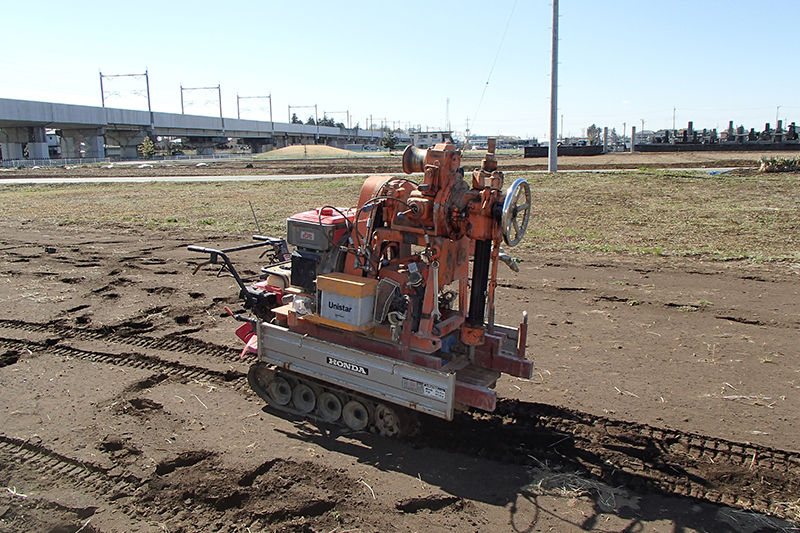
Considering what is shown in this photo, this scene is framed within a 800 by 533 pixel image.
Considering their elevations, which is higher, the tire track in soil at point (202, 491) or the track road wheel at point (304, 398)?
the track road wheel at point (304, 398)

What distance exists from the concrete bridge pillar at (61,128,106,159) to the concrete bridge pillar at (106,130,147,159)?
6.26 m

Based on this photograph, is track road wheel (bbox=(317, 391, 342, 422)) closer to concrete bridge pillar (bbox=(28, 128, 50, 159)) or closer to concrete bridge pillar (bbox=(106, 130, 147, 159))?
concrete bridge pillar (bbox=(28, 128, 50, 159))

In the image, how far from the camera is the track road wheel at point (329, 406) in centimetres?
604

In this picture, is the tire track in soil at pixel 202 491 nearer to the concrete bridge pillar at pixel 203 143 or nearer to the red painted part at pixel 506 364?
the red painted part at pixel 506 364

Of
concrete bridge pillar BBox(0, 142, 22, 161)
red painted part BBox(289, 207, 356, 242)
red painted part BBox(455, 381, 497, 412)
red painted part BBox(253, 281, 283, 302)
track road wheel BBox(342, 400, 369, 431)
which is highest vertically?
concrete bridge pillar BBox(0, 142, 22, 161)

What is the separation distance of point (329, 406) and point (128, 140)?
8203 cm

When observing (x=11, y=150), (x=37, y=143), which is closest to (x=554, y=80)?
(x=37, y=143)

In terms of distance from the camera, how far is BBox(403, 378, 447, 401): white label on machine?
5223 millimetres

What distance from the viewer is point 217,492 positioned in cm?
484

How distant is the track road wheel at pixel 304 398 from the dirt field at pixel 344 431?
0.35 m

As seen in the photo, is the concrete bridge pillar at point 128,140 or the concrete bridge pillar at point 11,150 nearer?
the concrete bridge pillar at point 11,150

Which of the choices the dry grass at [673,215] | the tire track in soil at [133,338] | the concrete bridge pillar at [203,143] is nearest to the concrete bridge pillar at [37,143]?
the concrete bridge pillar at [203,143]

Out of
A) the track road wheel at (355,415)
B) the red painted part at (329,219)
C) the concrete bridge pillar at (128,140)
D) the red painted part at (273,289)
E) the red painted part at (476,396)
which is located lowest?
the track road wheel at (355,415)

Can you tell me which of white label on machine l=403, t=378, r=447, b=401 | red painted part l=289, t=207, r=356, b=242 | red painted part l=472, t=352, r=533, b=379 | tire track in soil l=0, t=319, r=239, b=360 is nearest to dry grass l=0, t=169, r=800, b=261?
tire track in soil l=0, t=319, r=239, b=360
